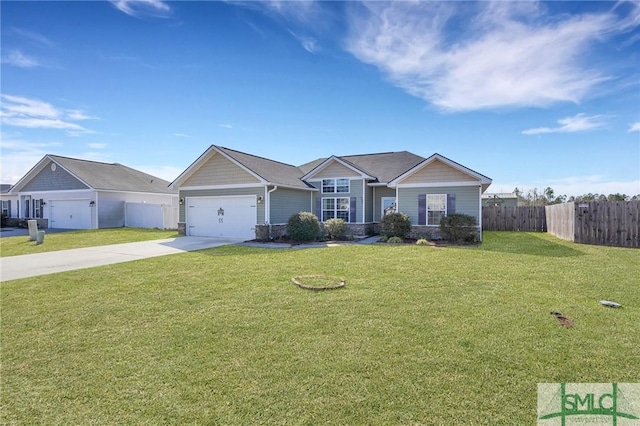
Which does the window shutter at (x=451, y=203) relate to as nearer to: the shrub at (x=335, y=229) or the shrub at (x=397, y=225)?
the shrub at (x=397, y=225)

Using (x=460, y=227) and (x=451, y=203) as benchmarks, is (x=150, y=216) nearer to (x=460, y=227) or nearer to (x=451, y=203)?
(x=451, y=203)

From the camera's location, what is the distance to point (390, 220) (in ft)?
53.6

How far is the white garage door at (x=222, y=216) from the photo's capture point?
17.3 meters

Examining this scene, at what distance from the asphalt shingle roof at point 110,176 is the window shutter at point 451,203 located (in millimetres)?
19405

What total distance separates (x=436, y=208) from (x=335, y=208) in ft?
19.3

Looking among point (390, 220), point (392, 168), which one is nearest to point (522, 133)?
point (392, 168)

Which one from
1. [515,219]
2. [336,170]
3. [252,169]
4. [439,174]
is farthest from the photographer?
[515,219]

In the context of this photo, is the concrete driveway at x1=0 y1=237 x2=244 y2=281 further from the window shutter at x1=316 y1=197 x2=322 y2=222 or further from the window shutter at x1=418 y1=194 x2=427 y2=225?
the window shutter at x1=418 y1=194 x2=427 y2=225

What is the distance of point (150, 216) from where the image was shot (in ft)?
80.9

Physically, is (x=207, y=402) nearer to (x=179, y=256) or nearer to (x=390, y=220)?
(x=179, y=256)

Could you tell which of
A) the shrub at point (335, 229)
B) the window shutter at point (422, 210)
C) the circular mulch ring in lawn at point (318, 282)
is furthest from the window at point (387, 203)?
the circular mulch ring in lawn at point (318, 282)

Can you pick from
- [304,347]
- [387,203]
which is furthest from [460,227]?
[304,347]

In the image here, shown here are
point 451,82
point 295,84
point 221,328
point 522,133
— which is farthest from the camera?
point 522,133

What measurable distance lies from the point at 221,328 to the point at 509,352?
12.1 ft
